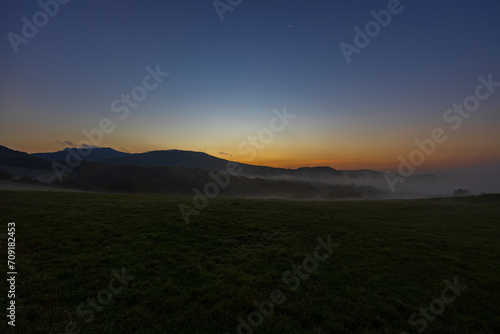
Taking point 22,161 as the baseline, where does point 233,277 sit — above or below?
below

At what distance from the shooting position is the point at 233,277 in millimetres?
10477

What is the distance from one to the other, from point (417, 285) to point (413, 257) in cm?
438

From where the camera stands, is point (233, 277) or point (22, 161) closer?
point (233, 277)

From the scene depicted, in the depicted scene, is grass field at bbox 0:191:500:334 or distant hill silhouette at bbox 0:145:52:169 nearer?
grass field at bbox 0:191:500:334

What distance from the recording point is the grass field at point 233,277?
752cm

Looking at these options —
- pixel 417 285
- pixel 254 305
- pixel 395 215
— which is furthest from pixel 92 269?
pixel 395 215

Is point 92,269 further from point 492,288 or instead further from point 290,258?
point 492,288

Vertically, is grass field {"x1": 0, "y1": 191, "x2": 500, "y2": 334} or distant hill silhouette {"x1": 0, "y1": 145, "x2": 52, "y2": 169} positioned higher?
distant hill silhouette {"x1": 0, "y1": 145, "x2": 52, "y2": 169}

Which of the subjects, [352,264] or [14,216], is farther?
[14,216]

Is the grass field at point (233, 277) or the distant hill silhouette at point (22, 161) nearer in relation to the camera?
the grass field at point (233, 277)

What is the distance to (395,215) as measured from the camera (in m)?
30.8

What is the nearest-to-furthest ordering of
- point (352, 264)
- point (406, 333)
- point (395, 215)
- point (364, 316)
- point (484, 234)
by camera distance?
1. point (406, 333)
2. point (364, 316)
3. point (352, 264)
4. point (484, 234)
5. point (395, 215)

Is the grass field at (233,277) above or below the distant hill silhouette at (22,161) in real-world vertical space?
below

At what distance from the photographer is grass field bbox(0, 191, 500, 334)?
24.7ft
